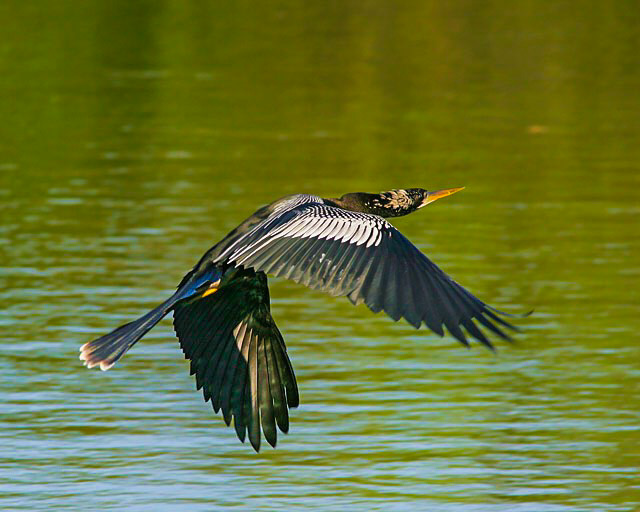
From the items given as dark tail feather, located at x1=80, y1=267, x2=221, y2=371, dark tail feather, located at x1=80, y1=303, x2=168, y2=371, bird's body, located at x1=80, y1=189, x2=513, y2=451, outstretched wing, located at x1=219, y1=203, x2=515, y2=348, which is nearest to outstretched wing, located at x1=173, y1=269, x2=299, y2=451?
bird's body, located at x1=80, y1=189, x2=513, y2=451

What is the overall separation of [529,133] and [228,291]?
1115 cm

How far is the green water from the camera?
8031 mm

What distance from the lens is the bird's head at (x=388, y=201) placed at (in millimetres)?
8125

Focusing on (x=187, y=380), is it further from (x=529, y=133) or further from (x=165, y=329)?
(x=529, y=133)

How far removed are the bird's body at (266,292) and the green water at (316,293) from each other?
474 mm

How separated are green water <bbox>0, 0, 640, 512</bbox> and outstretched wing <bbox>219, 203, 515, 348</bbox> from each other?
4.52ft

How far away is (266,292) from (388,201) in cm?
93

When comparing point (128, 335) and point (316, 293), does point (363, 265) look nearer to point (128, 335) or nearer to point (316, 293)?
point (128, 335)

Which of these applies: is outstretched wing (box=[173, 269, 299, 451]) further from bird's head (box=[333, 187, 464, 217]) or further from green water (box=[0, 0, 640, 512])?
bird's head (box=[333, 187, 464, 217])

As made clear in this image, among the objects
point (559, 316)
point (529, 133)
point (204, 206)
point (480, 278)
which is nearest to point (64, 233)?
point (204, 206)

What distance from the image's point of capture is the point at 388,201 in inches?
326

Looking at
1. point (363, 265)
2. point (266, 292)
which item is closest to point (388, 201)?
point (266, 292)

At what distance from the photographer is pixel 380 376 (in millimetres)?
9672

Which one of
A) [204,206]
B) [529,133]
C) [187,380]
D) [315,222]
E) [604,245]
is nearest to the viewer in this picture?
[315,222]
